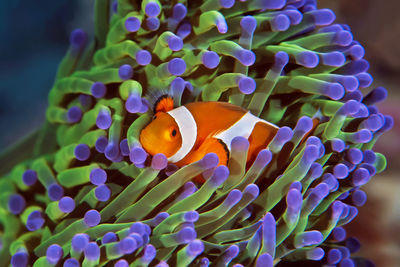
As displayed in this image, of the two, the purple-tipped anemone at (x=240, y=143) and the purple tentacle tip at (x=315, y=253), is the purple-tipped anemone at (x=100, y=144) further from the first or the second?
the purple tentacle tip at (x=315, y=253)

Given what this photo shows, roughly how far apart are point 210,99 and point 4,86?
711mm

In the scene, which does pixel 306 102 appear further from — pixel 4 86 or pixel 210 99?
pixel 4 86

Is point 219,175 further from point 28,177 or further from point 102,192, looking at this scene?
point 28,177

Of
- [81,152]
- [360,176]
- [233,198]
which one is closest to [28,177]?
[81,152]

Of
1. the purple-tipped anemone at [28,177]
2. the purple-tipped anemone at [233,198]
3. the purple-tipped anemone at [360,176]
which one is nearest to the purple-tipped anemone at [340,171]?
the purple-tipped anemone at [360,176]

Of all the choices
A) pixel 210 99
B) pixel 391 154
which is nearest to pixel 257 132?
pixel 210 99

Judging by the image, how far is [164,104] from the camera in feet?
3.15

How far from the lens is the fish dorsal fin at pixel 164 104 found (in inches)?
37.6

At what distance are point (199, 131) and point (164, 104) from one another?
0.10 m

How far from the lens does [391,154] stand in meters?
1.47

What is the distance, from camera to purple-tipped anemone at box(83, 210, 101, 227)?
81cm

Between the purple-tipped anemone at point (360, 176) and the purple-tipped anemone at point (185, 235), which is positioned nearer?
the purple-tipped anemone at point (185, 235)

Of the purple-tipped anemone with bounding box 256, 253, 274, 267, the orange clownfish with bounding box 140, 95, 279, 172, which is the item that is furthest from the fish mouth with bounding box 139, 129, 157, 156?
the purple-tipped anemone with bounding box 256, 253, 274, 267

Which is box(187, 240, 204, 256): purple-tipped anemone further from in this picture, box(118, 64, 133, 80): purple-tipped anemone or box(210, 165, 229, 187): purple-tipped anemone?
box(118, 64, 133, 80): purple-tipped anemone
